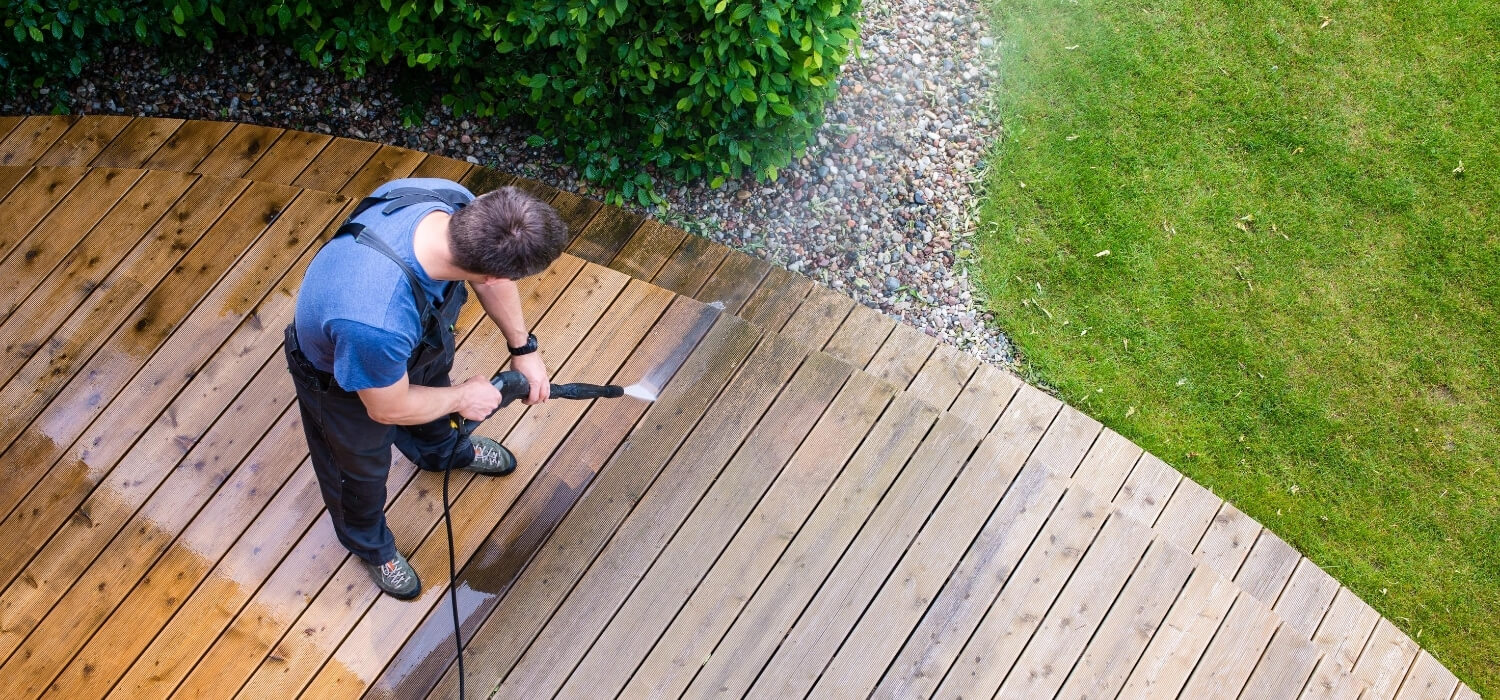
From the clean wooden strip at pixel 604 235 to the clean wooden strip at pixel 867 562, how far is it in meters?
1.44

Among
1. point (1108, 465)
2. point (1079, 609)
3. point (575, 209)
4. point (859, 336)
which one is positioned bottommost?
point (1108, 465)

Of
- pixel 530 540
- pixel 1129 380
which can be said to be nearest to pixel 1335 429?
pixel 1129 380

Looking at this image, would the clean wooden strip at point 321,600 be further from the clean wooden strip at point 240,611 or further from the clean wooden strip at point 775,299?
the clean wooden strip at point 775,299

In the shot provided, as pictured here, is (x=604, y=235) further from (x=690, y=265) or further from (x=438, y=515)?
(x=438, y=515)

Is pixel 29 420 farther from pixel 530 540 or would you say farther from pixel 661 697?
pixel 661 697

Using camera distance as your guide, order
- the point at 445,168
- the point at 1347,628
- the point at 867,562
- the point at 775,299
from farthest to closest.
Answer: the point at 445,168, the point at 775,299, the point at 1347,628, the point at 867,562

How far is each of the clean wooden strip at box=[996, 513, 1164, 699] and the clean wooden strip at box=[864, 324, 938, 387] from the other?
2.97 feet

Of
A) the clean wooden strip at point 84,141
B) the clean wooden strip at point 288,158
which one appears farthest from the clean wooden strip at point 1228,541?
the clean wooden strip at point 84,141

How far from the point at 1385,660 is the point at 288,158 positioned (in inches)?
176

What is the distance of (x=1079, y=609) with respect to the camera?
2930 millimetres

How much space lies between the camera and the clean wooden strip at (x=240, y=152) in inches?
146

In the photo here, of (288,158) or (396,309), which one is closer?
(396,309)

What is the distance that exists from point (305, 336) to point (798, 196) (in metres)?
2.33

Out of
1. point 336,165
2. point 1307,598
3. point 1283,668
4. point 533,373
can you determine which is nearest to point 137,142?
point 336,165
